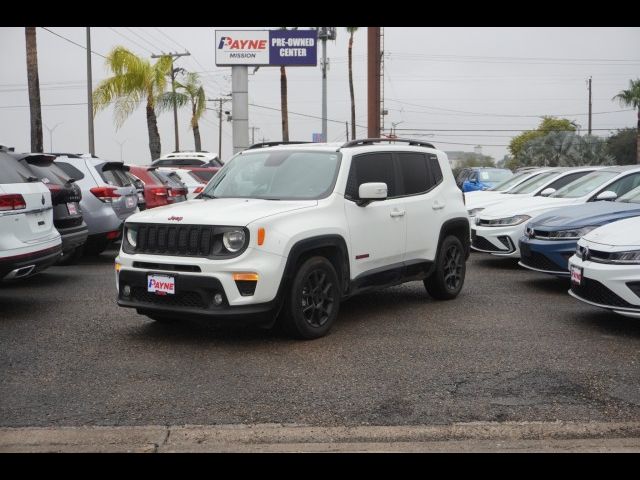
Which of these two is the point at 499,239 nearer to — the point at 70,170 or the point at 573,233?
the point at 573,233

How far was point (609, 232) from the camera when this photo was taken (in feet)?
23.4

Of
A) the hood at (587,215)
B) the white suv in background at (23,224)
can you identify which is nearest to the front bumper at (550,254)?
the hood at (587,215)

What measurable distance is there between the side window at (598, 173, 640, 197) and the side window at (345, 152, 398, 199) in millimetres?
4352

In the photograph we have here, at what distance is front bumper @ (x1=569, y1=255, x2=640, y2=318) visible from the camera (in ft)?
21.3

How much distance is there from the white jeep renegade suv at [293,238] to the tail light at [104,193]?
3.96 meters

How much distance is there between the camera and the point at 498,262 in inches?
486

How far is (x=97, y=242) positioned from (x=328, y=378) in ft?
22.7

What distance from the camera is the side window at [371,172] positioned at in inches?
283

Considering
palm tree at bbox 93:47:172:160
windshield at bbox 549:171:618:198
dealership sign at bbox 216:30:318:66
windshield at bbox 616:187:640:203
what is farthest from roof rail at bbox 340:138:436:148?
palm tree at bbox 93:47:172:160

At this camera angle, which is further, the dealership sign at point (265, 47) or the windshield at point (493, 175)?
the dealership sign at point (265, 47)

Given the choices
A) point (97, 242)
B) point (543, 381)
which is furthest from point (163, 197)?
point (543, 381)

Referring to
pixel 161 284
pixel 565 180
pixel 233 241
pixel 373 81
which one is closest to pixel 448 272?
pixel 233 241

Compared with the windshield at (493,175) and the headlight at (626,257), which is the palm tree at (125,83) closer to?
the windshield at (493,175)

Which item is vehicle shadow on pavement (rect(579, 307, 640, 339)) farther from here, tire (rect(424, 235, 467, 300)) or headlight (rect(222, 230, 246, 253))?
headlight (rect(222, 230, 246, 253))
